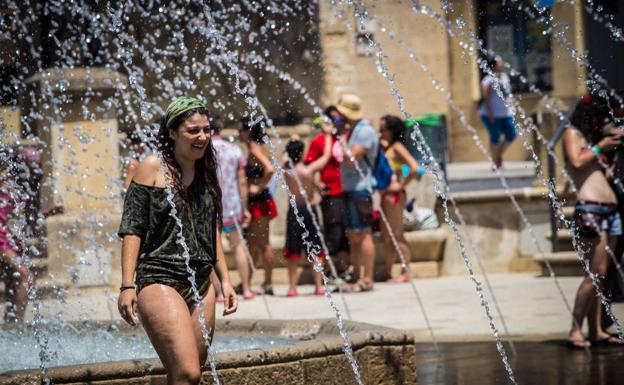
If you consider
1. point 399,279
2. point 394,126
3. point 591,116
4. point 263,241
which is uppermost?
point 591,116

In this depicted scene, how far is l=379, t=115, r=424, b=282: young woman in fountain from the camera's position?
13.2 metres

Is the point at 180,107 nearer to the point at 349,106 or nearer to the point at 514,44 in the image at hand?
the point at 349,106

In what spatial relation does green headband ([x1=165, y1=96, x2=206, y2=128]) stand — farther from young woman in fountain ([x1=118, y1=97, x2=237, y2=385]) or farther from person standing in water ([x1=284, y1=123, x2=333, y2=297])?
person standing in water ([x1=284, y1=123, x2=333, y2=297])

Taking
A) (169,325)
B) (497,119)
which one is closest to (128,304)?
(169,325)

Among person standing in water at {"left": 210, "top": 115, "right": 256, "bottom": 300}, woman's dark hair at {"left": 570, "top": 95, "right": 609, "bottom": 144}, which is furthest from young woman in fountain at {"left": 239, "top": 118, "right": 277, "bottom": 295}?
woman's dark hair at {"left": 570, "top": 95, "right": 609, "bottom": 144}

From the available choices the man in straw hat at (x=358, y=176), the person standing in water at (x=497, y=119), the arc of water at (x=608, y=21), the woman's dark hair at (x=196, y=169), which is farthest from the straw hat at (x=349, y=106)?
→ the person standing in water at (x=497, y=119)

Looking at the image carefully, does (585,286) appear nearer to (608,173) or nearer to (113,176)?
(608,173)

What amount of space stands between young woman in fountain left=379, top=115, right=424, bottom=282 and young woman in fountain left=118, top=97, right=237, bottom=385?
719 cm

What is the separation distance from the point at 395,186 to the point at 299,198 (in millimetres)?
1103

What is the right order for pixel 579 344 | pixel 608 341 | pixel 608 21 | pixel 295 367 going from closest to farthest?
1. pixel 295 367
2. pixel 579 344
3. pixel 608 341
4. pixel 608 21

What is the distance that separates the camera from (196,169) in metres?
6.11

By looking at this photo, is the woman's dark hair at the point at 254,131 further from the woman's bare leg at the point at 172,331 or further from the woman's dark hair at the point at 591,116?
the woman's bare leg at the point at 172,331

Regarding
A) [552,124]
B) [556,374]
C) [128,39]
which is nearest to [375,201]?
[552,124]

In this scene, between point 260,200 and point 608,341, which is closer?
point 608,341
